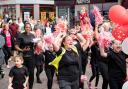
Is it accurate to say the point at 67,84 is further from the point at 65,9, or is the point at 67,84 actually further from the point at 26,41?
the point at 65,9

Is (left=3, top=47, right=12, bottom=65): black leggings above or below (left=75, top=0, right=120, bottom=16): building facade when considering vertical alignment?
below

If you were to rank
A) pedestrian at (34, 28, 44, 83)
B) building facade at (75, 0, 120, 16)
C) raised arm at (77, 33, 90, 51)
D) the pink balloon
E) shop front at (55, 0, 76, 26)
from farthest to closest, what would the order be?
shop front at (55, 0, 76, 26), building facade at (75, 0, 120, 16), pedestrian at (34, 28, 44, 83), raised arm at (77, 33, 90, 51), the pink balloon

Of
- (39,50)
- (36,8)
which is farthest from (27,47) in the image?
(36,8)

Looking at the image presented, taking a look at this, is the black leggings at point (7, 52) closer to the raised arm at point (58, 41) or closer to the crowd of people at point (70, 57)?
the crowd of people at point (70, 57)

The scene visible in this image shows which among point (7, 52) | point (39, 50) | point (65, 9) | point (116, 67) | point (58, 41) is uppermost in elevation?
point (58, 41)

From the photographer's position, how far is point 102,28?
418 inches

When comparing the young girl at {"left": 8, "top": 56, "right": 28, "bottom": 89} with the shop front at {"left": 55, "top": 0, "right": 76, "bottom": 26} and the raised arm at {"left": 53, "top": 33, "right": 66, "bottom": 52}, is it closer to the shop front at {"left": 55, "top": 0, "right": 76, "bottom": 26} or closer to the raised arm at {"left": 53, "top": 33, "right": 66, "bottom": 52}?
the raised arm at {"left": 53, "top": 33, "right": 66, "bottom": 52}

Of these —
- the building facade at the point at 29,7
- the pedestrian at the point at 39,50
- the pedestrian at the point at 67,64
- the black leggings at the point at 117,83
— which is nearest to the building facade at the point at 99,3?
the building facade at the point at 29,7

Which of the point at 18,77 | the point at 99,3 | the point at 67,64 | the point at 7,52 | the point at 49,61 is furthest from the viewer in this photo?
the point at 99,3

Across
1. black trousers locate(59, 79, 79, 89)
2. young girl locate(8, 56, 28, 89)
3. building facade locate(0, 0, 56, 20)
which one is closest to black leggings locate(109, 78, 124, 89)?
black trousers locate(59, 79, 79, 89)

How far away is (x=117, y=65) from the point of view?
8906 mm

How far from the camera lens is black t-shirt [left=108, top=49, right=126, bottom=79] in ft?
29.1

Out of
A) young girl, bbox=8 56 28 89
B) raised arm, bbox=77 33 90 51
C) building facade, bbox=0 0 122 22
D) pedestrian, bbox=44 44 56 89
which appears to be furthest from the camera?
building facade, bbox=0 0 122 22

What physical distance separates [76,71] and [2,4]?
41.6 metres
